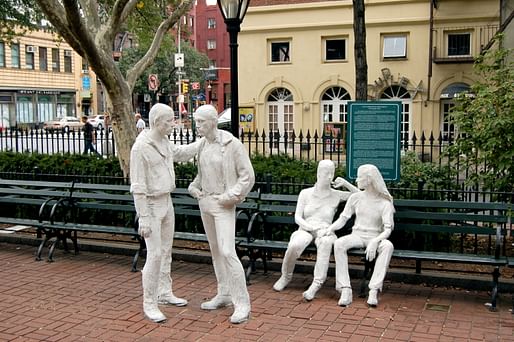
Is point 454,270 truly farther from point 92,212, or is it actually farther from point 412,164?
point 92,212

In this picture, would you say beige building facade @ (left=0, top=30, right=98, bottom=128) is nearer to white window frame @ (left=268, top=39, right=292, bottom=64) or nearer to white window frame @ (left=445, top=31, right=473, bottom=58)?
white window frame @ (left=268, top=39, right=292, bottom=64)

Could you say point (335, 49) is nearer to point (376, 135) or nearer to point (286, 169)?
point (286, 169)

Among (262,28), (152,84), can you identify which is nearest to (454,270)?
(152,84)

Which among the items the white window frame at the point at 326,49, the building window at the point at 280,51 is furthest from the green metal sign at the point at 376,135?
the building window at the point at 280,51

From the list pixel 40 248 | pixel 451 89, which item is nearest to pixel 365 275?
pixel 40 248

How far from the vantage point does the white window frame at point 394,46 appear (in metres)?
27.0

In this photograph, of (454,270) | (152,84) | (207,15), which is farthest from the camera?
(207,15)

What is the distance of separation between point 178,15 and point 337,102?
17256 mm

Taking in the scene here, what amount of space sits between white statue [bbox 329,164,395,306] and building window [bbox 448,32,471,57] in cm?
2145

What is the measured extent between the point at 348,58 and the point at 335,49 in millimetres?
868

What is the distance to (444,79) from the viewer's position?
86.8ft

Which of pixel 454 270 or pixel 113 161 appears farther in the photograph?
pixel 113 161

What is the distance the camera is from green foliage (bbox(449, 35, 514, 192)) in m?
7.59

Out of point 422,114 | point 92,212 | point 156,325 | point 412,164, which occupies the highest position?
point 422,114
